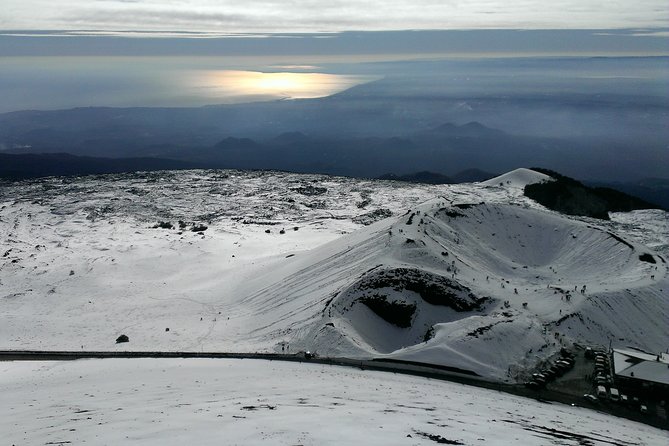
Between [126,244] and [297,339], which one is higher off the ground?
[126,244]

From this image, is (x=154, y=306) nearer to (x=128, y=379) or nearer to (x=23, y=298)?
(x=23, y=298)

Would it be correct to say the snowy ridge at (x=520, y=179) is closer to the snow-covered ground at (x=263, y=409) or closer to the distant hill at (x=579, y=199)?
the distant hill at (x=579, y=199)

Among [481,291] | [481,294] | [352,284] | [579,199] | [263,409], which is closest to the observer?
[263,409]

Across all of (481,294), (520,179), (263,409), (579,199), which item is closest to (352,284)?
(481,294)

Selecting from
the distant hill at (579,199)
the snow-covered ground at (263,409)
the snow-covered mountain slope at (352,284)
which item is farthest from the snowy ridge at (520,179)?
the snow-covered ground at (263,409)

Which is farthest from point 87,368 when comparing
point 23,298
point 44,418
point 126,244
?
point 126,244

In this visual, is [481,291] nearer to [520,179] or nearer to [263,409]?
[263,409]
